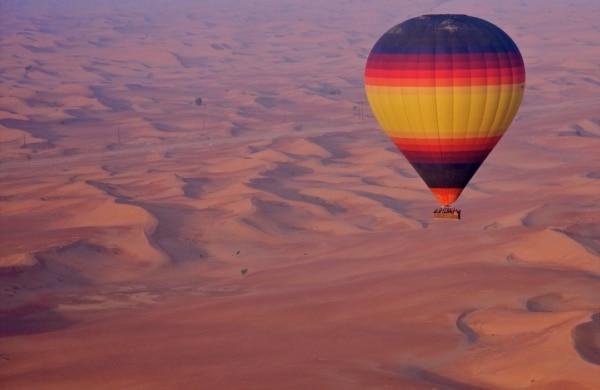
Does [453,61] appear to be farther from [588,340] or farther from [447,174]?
[588,340]

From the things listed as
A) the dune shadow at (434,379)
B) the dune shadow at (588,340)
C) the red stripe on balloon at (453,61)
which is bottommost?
the dune shadow at (434,379)

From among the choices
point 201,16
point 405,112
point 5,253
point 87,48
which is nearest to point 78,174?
point 5,253

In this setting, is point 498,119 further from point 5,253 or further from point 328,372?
point 5,253

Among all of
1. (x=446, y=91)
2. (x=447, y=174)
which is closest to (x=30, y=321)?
(x=447, y=174)

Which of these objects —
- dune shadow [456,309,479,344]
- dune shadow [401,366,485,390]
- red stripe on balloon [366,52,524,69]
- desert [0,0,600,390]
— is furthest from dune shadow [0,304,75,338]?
red stripe on balloon [366,52,524,69]

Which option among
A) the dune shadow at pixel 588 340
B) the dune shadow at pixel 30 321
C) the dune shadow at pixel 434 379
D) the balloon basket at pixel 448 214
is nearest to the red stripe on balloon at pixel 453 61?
the balloon basket at pixel 448 214

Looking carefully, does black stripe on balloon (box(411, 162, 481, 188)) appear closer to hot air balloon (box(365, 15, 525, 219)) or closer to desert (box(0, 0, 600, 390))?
hot air balloon (box(365, 15, 525, 219))

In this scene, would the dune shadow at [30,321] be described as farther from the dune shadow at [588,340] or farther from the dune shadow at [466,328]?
the dune shadow at [588,340]

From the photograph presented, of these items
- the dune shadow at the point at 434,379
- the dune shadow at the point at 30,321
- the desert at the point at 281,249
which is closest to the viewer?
the dune shadow at the point at 434,379
